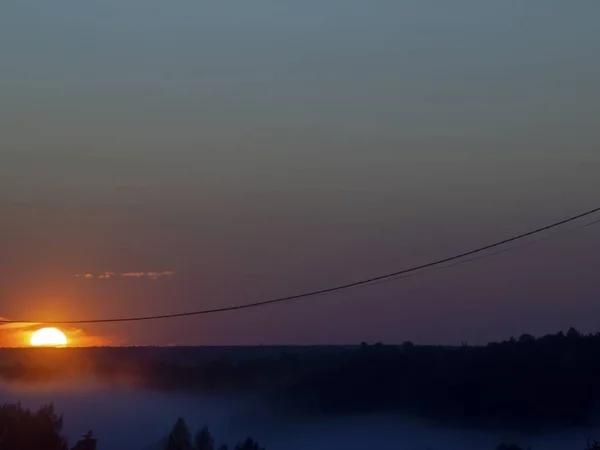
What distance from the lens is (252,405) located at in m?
46.5

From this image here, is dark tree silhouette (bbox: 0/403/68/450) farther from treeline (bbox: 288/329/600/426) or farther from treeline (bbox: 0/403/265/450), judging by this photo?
treeline (bbox: 288/329/600/426)

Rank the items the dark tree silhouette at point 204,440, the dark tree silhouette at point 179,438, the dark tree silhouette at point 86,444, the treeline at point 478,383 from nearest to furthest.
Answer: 1. the dark tree silhouette at point 86,444
2. the dark tree silhouette at point 179,438
3. the dark tree silhouette at point 204,440
4. the treeline at point 478,383

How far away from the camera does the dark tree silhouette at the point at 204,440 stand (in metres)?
38.2

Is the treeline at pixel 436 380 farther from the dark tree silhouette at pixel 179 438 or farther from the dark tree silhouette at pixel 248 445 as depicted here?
the dark tree silhouette at pixel 248 445

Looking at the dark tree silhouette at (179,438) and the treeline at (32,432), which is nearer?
the treeline at (32,432)

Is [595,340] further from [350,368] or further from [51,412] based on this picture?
[51,412]

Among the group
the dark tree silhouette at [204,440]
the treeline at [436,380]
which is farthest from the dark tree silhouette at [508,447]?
the dark tree silhouette at [204,440]

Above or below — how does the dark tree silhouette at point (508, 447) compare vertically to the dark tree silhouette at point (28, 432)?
below

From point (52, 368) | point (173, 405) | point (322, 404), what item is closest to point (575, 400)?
point (322, 404)

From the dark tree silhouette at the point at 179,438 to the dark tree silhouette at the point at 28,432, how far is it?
5.23 m

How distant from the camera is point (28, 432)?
32031 millimetres

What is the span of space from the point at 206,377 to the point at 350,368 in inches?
311

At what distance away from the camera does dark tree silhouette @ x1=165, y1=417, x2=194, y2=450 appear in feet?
124

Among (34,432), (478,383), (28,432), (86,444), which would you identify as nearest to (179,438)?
(86,444)
